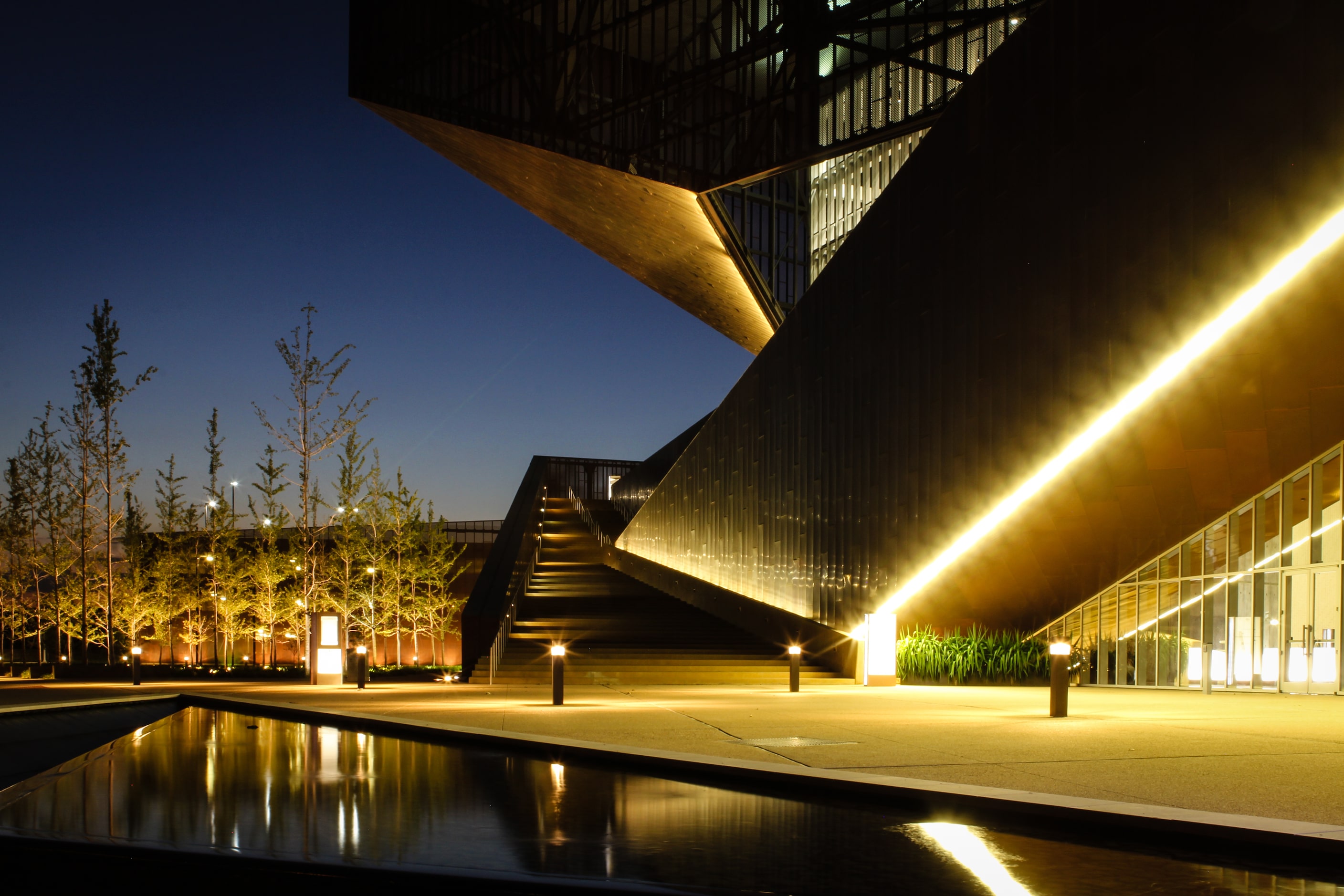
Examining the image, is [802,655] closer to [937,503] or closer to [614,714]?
[937,503]

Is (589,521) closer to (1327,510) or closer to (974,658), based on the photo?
(974,658)

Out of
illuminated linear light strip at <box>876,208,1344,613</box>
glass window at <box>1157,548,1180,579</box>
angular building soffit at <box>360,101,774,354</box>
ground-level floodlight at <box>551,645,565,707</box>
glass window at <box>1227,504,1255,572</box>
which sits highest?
angular building soffit at <box>360,101,774,354</box>

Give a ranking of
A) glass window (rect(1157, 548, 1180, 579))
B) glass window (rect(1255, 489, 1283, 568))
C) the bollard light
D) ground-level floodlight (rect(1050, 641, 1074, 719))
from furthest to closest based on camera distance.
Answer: the bollard light, glass window (rect(1157, 548, 1180, 579)), glass window (rect(1255, 489, 1283, 568)), ground-level floodlight (rect(1050, 641, 1074, 719))

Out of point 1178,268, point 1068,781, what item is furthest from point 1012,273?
point 1068,781

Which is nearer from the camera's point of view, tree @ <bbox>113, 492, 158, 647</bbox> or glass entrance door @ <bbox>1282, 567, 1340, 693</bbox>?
glass entrance door @ <bbox>1282, 567, 1340, 693</bbox>

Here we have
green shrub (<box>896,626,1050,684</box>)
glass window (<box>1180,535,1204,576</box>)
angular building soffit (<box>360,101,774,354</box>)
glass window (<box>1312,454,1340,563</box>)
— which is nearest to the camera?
glass window (<box>1312,454,1340,563</box>)

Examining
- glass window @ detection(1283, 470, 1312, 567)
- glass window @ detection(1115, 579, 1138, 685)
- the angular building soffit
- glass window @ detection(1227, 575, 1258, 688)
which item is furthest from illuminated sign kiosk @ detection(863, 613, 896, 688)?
the angular building soffit

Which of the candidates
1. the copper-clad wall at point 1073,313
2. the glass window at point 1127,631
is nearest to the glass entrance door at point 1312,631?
the copper-clad wall at point 1073,313

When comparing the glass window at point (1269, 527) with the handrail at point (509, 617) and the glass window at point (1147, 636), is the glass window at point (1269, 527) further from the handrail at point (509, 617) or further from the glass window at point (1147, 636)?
the handrail at point (509, 617)

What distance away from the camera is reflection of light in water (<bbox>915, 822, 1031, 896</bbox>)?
4.74 metres

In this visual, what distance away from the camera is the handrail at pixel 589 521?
37.4 meters

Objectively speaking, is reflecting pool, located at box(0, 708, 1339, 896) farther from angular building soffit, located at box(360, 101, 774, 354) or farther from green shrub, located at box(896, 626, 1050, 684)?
angular building soffit, located at box(360, 101, 774, 354)

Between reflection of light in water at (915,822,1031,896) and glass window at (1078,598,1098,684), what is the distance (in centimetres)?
1418

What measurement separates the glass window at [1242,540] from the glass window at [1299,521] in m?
0.49
